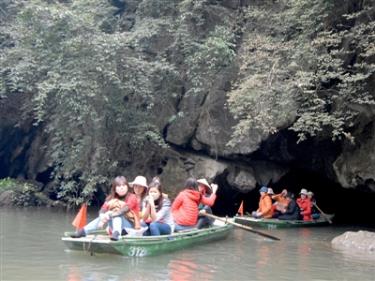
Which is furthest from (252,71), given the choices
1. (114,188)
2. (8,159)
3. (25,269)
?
(8,159)

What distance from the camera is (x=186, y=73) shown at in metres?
16.8

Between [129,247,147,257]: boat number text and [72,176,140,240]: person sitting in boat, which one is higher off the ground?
[72,176,140,240]: person sitting in boat

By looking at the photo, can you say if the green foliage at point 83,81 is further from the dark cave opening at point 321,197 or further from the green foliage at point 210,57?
the dark cave opening at point 321,197

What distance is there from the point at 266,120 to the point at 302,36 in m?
2.16

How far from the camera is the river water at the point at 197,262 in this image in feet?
27.0

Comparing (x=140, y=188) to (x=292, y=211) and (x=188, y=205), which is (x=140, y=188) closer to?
(x=188, y=205)

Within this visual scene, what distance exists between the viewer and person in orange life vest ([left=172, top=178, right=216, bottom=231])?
1091cm

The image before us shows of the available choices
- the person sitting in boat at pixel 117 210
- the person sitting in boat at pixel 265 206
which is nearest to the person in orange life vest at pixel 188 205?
the person sitting in boat at pixel 117 210

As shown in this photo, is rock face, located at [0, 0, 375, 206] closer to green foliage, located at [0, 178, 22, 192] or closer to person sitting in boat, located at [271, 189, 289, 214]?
person sitting in boat, located at [271, 189, 289, 214]

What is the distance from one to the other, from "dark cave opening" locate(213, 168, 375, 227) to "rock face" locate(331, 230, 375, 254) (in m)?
4.90

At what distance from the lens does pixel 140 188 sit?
387 inches

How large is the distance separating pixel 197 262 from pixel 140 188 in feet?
5.09

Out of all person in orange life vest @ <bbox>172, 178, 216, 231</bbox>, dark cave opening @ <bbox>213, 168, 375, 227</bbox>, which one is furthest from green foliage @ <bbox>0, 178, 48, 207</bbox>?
person in orange life vest @ <bbox>172, 178, 216, 231</bbox>

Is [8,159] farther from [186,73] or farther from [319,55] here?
[319,55]
